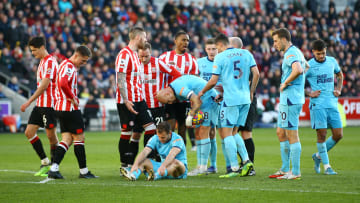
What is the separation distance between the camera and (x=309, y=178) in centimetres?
894

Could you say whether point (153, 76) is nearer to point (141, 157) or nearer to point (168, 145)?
point (168, 145)

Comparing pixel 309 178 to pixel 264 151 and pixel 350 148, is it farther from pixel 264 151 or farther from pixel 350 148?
pixel 350 148

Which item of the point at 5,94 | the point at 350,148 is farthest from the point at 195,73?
the point at 5,94

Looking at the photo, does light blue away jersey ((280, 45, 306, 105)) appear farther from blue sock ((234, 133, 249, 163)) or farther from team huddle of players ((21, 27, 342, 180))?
blue sock ((234, 133, 249, 163))

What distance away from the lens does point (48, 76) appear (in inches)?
385

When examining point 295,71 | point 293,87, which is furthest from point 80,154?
point 295,71

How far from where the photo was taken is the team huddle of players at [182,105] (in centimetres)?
880

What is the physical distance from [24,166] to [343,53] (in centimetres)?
2387

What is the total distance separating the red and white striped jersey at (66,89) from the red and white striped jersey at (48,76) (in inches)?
18.1

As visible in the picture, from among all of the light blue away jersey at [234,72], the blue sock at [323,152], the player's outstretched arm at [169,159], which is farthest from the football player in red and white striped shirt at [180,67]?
the blue sock at [323,152]

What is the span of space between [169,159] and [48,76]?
2699 millimetres

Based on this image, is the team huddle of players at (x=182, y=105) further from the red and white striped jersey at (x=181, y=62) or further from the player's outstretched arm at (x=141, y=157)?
the red and white striped jersey at (x=181, y=62)

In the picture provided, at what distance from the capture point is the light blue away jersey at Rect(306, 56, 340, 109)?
10.0 m

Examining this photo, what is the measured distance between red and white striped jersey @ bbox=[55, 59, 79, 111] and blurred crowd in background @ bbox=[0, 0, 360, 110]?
12.6m
